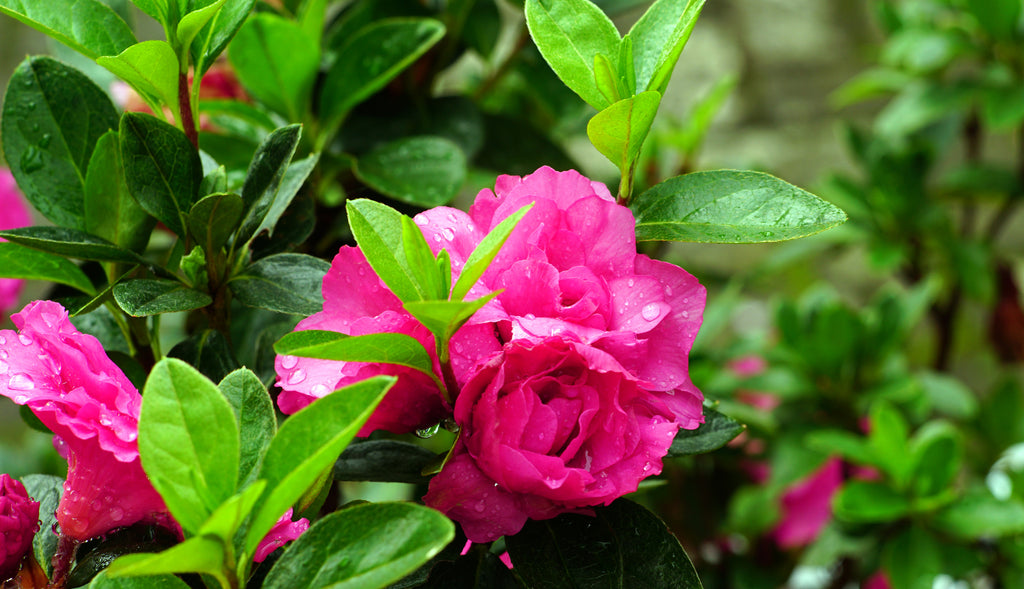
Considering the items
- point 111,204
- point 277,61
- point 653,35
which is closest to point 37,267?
point 111,204

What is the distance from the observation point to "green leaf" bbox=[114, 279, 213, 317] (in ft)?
1.52

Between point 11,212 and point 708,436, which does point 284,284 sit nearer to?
point 708,436

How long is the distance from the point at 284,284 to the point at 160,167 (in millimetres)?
96

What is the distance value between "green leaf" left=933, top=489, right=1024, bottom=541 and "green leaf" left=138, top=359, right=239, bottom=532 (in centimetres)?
90

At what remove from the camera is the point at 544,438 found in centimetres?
41

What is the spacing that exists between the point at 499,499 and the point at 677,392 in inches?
4.1

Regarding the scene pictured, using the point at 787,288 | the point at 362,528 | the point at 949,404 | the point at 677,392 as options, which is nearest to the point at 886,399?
the point at 949,404

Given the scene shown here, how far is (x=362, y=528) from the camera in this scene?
383 millimetres

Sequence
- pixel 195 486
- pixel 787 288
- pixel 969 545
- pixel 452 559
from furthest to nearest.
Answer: pixel 787 288
pixel 969 545
pixel 452 559
pixel 195 486

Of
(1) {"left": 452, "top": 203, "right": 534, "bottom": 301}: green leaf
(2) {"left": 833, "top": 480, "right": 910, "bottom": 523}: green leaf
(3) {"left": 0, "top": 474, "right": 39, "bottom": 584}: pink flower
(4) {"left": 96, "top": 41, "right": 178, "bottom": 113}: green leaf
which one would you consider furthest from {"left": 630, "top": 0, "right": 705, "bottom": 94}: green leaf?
(2) {"left": 833, "top": 480, "right": 910, "bottom": 523}: green leaf

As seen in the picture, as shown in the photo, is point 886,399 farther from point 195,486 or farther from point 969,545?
point 195,486

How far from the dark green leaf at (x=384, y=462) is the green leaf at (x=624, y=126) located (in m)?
0.19

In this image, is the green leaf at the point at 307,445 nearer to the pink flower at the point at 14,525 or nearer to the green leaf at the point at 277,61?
the pink flower at the point at 14,525

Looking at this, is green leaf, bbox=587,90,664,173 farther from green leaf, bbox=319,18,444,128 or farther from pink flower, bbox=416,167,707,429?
green leaf, bbox=319,18,444,128
